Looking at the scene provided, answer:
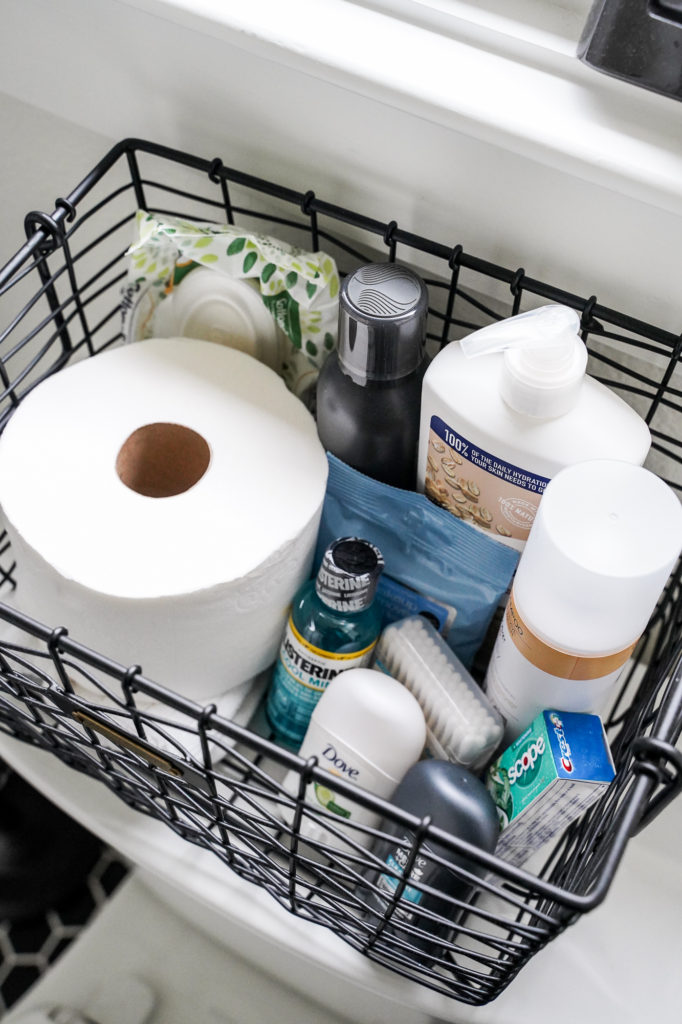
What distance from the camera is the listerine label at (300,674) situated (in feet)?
1.45

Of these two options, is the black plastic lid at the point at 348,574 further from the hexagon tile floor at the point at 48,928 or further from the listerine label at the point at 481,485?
the hexagon tile floor at the point at 48,928

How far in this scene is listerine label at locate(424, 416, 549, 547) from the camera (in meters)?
0.40

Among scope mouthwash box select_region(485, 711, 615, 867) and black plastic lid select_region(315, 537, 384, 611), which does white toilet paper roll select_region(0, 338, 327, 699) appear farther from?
scope mouthwash box select_region(485, 711, 615, 867)

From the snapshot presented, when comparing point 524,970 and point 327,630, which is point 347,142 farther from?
point 524,970

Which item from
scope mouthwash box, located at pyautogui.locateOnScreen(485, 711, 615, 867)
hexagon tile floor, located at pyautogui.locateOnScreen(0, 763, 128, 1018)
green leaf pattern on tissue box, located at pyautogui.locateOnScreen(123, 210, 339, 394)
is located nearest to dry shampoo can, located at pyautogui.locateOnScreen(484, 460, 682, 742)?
scope mouthwash box, located at pyautogui.locateOnScreen(485, 711, 615, 867)

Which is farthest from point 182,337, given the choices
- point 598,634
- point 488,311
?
point 598,634

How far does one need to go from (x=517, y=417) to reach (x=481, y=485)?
43mm

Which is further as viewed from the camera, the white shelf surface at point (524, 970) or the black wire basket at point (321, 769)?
the white shelf surface at point (524, 970)

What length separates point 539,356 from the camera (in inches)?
14.5

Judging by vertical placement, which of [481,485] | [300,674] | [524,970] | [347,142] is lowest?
[524,970]

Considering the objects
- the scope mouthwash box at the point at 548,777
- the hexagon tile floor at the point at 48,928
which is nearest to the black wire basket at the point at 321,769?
the scope mouthwash box at the point at 548,777

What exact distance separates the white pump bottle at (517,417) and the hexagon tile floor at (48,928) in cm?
60

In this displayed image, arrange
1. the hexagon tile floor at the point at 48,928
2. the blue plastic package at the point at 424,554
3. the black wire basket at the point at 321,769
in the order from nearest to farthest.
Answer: the black wire basket at the point at 321,769 → the blue plastic package at the point at 424,554 → the hexagon tile floor at the point at 48,928

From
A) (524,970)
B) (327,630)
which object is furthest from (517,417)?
(524,970)
